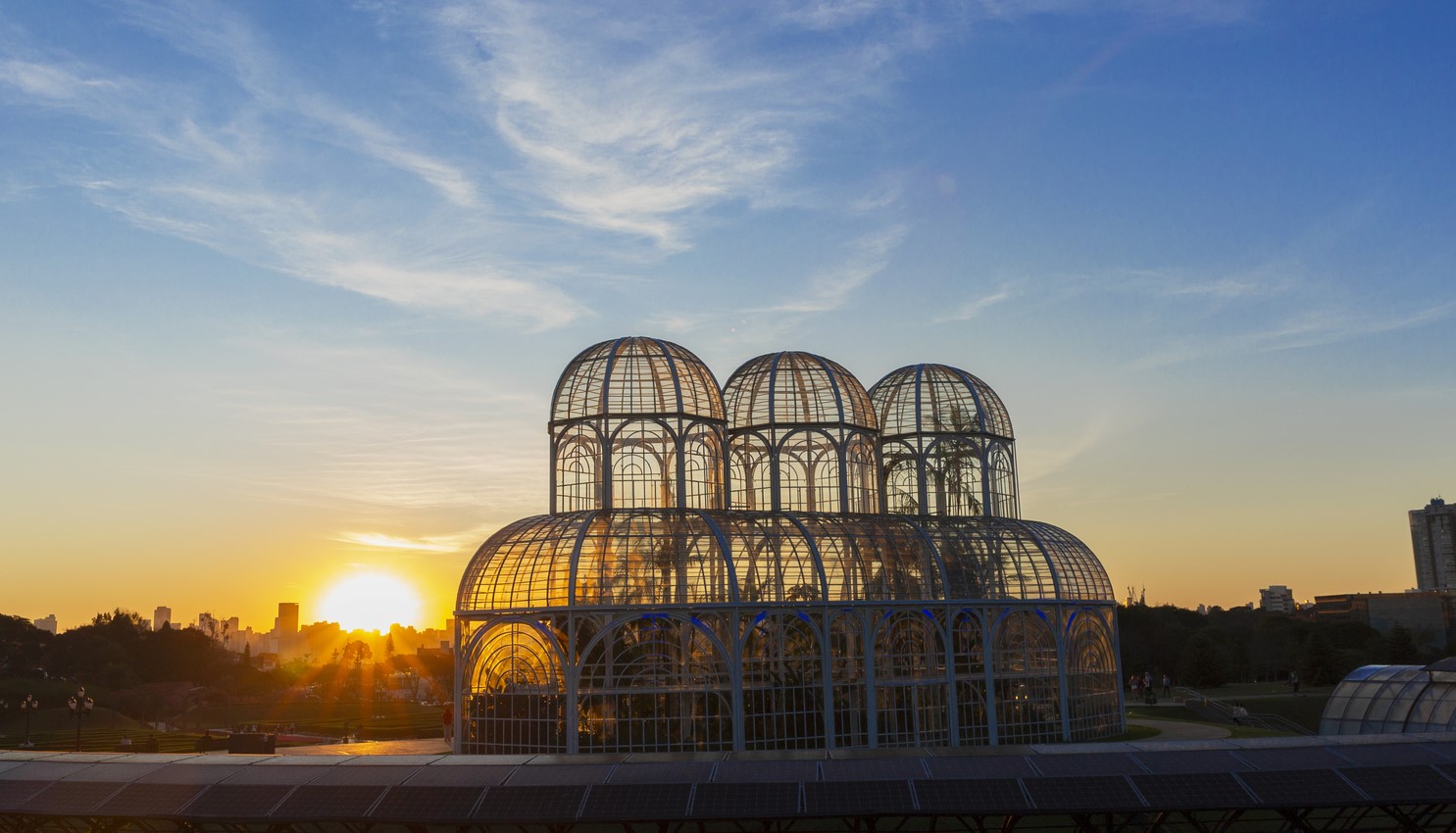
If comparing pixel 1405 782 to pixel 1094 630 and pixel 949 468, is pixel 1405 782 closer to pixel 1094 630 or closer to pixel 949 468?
pixel 1094 630

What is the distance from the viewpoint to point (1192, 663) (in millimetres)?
81750

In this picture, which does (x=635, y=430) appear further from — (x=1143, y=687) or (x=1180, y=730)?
(x=1143, y=687)

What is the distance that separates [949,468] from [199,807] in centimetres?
3950

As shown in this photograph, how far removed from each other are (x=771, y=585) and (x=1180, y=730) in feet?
68.6

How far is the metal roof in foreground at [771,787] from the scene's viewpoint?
69.3 feet

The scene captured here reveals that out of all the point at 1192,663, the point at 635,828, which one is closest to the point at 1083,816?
the point at 635,828

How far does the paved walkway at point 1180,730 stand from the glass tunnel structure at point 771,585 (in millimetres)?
2386

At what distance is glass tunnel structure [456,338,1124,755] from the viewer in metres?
40.7

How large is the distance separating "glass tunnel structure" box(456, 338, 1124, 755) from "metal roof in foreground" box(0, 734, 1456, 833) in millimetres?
16186

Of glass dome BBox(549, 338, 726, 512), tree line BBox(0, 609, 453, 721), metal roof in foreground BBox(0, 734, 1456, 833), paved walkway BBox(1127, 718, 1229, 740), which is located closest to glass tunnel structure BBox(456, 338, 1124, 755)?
glass dome BBox(549, 338, 726, 512)

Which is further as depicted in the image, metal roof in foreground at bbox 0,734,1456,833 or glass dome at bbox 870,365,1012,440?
glass dome at bbox 870,365,1012,440

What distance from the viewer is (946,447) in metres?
56.3

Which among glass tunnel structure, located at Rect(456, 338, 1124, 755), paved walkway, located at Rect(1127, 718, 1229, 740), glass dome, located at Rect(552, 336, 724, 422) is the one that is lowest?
paved walkway, located at Rect(1127, 718, 1229, 740)

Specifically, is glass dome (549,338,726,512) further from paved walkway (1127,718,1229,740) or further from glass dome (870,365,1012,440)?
paved walkway (1127,718,1229,740)
